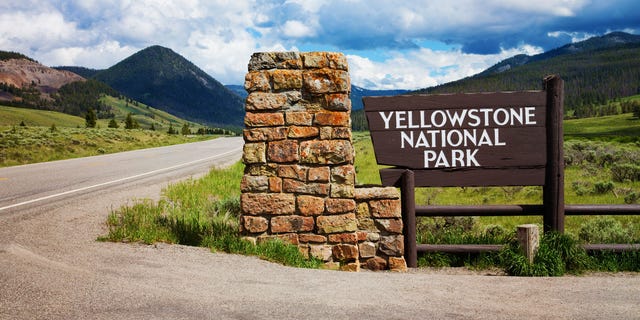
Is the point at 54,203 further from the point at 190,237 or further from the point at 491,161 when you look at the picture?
the point at 491,161

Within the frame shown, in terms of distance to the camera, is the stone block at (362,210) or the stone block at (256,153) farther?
the stone block at (362,210)

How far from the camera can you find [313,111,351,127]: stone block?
24.0ft

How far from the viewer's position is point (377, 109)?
778 centimetres

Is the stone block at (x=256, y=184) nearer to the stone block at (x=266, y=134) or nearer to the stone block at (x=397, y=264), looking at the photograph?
the stone block at (x=266, y=134)

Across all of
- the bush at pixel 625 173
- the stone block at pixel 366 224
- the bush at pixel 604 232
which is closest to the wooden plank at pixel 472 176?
the stone block at pixel 366 224

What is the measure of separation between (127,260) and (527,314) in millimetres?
4451

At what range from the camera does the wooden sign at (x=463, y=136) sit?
305 inches

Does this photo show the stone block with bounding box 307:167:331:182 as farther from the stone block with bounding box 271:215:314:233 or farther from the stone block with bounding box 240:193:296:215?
the stone block with bounding box 271:215:314:233

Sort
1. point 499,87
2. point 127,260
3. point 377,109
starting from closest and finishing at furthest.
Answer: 1. point 127,260
2. point 377,109
3. point 499,87

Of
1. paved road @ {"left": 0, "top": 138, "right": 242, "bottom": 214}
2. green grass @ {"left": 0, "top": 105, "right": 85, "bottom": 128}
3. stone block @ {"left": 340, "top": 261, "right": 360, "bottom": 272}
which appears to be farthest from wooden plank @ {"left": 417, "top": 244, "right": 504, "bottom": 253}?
green grass @ {"left": 0, "top": 105, "right": 85, "bottom": 128}


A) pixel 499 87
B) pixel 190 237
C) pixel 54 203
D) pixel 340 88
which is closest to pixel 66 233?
pixel 190 237

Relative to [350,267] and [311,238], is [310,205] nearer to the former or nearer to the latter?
[311,238]

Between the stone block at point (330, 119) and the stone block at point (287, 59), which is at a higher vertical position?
the stone block at point (287, 59)

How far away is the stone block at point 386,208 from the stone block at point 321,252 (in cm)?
83
